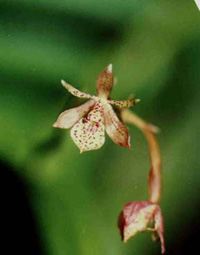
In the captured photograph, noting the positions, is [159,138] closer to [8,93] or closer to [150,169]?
[150,169]

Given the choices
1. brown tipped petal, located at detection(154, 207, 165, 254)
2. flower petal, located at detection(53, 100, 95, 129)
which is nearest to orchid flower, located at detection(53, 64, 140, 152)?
flower petal, located at detection(53, 100, 95, 129)

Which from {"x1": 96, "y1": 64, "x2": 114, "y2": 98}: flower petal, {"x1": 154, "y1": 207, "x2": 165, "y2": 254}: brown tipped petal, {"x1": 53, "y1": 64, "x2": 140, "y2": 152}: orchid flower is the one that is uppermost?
{"x1": 96, "y1": 64, "x2": 114, "y2": 98}: flower petal

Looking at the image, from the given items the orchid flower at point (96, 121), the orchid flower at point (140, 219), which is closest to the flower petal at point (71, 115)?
the orchid flower at point (96, 121)

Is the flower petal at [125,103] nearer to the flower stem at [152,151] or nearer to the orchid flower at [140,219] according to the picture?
the flower stem at [152,151]

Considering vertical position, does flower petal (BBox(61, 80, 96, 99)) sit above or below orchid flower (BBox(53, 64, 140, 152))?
above

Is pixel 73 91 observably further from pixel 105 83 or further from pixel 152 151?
pixel 152 151

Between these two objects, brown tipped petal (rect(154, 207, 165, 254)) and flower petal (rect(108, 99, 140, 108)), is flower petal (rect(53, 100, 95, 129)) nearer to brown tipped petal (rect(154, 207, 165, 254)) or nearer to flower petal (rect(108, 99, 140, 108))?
flower petal (rect(108, 99, 140, 108))
